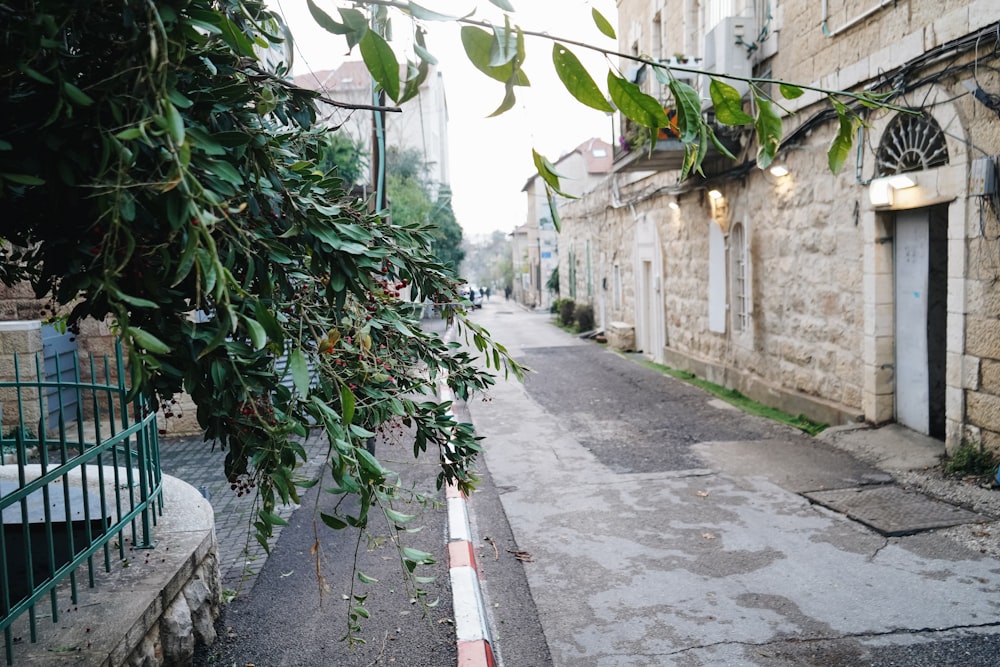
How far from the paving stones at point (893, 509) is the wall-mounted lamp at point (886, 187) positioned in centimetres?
285

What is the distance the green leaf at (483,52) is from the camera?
1.53 meters

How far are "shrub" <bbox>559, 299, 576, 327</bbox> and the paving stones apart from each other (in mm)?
20243

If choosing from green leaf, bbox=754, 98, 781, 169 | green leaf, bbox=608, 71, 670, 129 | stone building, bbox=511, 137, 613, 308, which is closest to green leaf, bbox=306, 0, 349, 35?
green leaf, bbox=608, 71, 670, 129

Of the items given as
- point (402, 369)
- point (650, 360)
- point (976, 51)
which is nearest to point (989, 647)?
point (402, 369)

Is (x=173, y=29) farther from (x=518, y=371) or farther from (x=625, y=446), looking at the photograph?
(x=625, y=446)

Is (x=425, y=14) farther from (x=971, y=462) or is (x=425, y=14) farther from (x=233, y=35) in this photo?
(x=971, y=462)

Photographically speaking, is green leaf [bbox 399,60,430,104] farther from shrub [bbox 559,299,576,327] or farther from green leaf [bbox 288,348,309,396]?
shrub [bbox 559,299,576,327]

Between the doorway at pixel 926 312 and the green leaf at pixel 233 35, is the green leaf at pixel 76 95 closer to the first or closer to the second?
the green leaf at pixel 233 35

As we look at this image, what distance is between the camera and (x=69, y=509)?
9.51 ft

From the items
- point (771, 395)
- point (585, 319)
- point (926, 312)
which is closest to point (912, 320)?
point (926, 312)

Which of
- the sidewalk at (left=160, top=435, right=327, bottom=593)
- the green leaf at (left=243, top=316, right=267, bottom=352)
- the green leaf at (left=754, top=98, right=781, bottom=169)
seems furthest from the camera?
the sidewalk at (left=160, top=435, right=327, bottom=593)

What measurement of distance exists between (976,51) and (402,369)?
6108 millimetres

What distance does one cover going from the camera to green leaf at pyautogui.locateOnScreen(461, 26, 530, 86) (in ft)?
5.01

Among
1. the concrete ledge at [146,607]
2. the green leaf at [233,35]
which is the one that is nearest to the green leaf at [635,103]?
the green leaf at [233,35]
